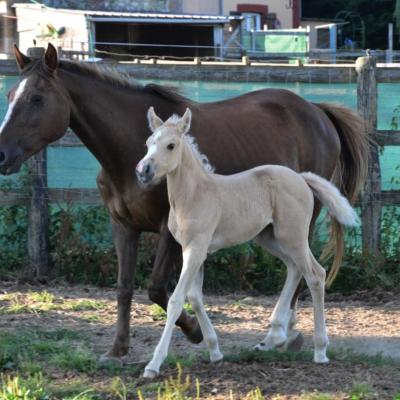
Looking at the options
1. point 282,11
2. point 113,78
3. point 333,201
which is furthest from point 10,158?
point 282,11

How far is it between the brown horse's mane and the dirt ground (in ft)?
5.64

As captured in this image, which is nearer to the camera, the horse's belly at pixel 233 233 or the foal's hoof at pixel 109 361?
the horse's belly at pixel 233 233

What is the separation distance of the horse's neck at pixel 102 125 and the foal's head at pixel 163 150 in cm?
74

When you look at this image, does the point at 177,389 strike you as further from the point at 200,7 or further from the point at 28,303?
the point at 200,7

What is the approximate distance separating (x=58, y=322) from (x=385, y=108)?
378 cm

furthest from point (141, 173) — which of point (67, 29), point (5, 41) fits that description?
point (5, 41)

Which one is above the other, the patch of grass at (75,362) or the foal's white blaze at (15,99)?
Answer: the foal's white blaze at (15,99)

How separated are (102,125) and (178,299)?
141 centimetres

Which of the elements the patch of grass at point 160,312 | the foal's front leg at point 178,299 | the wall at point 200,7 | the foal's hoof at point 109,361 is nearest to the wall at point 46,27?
the wall at point 200,7

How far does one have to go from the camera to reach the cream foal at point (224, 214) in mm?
4613

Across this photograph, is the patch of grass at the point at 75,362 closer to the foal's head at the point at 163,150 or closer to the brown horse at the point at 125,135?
the brown horse at the point at 125,135

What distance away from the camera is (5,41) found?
90.7 ft

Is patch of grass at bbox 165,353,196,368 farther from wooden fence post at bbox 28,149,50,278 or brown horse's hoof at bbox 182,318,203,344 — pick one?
Answer: wooden fence post at bbox 28,149,50,278

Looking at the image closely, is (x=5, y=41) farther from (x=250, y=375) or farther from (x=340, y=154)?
(x=250, y=375)
